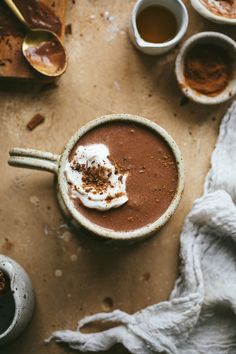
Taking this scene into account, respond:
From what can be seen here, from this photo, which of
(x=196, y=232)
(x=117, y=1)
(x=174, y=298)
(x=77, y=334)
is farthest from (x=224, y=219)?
(x=117, y=1)

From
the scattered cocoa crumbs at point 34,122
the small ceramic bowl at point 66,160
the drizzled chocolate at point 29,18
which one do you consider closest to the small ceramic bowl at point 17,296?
the small ceramic bowl at point 66,160

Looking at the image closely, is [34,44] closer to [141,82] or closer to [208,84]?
[141,82]

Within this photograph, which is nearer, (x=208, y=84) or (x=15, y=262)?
(x=15, y=262)

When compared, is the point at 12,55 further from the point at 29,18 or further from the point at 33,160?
the point at 33,160

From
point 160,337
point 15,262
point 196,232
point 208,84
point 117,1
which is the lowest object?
point 160,337

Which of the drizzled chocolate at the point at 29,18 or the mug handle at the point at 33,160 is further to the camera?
the drizzled chocolate at the point at 29,18

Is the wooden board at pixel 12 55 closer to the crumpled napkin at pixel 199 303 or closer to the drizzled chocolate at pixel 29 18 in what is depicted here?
the drizzled chocolate at pixel 29 18
